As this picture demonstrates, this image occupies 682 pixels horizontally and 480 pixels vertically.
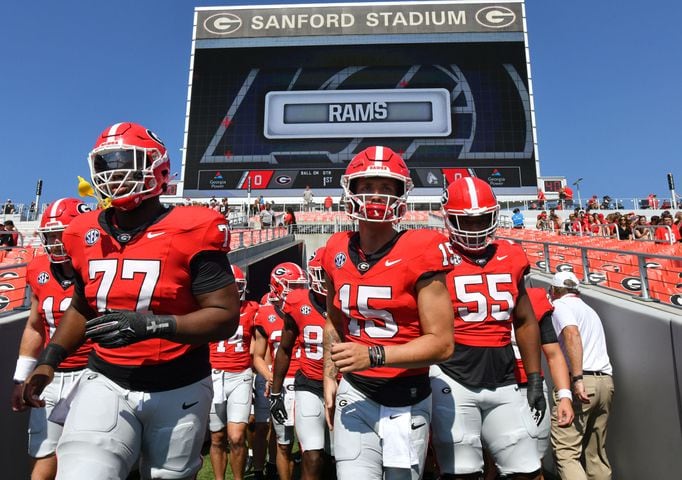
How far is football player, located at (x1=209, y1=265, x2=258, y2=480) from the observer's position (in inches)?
175

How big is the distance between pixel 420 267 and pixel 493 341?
3.45 feet

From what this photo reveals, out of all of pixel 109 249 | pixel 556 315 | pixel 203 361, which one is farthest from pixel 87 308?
pixel 556 315

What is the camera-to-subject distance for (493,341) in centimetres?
285

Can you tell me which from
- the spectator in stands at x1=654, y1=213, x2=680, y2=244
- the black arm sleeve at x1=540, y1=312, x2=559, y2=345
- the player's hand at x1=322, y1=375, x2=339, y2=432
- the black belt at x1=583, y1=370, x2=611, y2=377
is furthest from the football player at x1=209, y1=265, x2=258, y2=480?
the spectator in stands at x1=654, y1=213, x2=680, y2=244

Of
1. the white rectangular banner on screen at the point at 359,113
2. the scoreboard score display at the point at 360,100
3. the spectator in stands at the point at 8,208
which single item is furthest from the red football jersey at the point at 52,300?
the white rectangular banner on screen at the point at 359,113

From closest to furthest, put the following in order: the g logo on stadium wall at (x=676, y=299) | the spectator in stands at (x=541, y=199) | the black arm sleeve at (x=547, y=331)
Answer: the black arm sleeve at (x=547, y=331) < the g logo on stadium wall at (x=676, y=299) < the spectator in stands at (x=541, y=199)

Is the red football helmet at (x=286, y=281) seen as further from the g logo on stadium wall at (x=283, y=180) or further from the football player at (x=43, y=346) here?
the g logo on stadium wall at (x=283, y=180)

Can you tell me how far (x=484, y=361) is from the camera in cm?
279

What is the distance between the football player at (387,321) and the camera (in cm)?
212

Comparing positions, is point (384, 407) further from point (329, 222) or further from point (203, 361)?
point (329, 222)

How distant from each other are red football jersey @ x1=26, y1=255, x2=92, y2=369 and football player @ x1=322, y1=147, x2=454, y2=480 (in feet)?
6.89

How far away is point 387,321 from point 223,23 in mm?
38670

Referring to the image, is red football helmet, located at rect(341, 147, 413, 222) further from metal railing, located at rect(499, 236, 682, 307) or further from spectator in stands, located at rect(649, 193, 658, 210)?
spectator in stands, located at rect(649, 193, 658, 210)

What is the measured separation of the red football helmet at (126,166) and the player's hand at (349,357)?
3.82 feet
